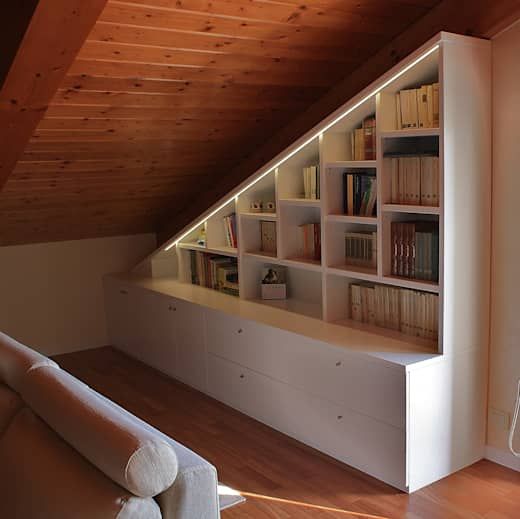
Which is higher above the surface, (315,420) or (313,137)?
(313,137)

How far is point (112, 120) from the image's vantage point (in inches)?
137

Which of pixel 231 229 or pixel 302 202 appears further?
pixel 231 229

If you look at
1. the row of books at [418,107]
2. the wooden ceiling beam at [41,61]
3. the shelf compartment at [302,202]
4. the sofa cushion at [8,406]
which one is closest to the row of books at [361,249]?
the shelf compartment at [302,202]

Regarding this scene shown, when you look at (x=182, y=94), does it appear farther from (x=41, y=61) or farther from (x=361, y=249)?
(x=361, y=249)

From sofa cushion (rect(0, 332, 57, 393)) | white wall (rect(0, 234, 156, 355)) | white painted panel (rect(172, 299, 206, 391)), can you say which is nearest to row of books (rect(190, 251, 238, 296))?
white painted panel (rect(172, 299, 206, 391))

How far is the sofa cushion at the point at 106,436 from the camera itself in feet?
4.99

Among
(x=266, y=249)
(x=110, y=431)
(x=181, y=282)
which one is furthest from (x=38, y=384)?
(x=181, y=282)

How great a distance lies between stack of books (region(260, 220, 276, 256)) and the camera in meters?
4.04

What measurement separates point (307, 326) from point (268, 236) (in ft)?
2.75

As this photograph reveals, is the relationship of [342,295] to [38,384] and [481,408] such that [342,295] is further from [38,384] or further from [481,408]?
[38,384]

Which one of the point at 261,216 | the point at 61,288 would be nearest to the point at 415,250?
the point at 261,216

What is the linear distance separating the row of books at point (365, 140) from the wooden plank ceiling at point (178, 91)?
39 centimetres

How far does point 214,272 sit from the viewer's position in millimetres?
4543

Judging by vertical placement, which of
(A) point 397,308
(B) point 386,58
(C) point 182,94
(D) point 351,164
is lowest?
(A) point 397,308
